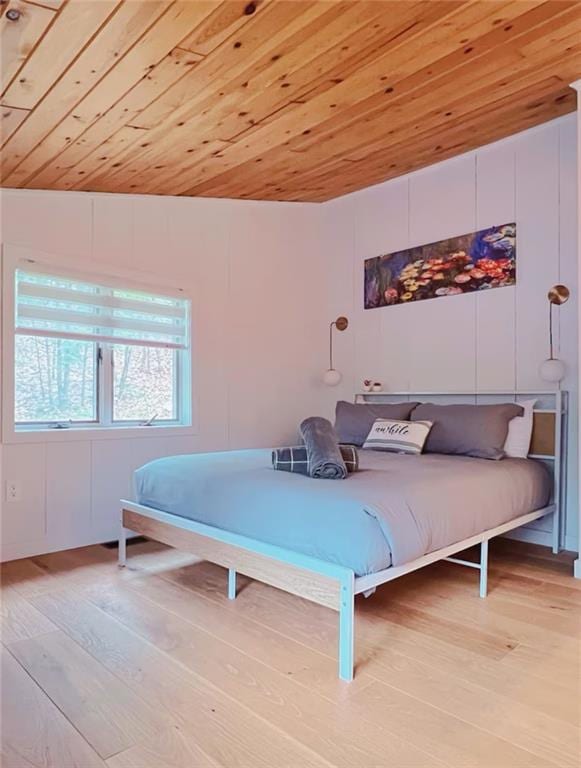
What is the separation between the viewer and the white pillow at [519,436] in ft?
10.6

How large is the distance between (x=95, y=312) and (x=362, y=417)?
6.62 ft

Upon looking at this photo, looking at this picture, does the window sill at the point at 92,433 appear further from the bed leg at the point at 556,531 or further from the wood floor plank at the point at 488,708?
the bed leg at the point at 556,531

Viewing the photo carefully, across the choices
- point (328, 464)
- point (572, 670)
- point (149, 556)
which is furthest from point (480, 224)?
point (149, 556)

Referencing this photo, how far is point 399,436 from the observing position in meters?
3.42

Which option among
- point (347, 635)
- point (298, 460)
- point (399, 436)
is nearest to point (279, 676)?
point (347, 635)

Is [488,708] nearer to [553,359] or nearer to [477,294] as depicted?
[553,359]

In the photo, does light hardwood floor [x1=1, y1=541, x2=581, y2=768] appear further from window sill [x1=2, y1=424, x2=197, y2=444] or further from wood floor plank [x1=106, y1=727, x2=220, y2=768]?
window sill [x1=2, y1=424, x2=197, y2=444]

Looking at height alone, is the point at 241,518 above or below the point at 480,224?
below

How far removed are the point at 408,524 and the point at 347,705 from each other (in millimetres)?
654

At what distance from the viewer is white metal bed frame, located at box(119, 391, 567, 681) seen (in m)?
1.83

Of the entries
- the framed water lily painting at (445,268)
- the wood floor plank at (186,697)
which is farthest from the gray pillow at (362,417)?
the wood floor plank at (186,697)

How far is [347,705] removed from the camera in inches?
65.1

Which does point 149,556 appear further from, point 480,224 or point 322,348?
→ point 480,224

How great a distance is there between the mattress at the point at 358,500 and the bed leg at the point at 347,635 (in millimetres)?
84
